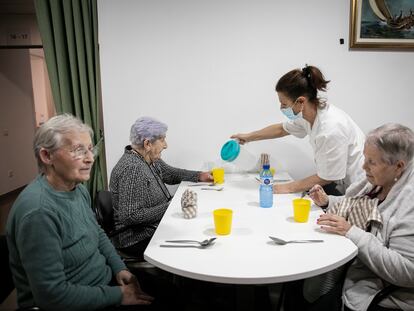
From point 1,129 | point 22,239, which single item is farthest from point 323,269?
point 1,129

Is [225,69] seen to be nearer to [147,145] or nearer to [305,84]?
[305,84]

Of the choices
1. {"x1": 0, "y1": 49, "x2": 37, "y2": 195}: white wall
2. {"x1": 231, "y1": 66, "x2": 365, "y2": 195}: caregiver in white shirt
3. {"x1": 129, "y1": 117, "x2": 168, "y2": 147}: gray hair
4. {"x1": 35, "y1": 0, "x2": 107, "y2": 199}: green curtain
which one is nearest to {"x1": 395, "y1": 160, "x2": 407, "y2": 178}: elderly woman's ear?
{"x1": 231, "y1": 66, "x2": 365, "y2": 195}: caregiver in white shirt

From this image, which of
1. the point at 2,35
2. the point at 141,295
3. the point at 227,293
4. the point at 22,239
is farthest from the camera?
the point at 2,35

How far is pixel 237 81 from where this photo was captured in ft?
8.56

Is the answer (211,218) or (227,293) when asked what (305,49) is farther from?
(227,293)

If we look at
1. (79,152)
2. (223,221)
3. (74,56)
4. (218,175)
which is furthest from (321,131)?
(74,56)

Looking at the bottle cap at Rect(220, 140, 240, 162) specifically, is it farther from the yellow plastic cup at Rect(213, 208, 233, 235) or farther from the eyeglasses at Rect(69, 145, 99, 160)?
the eyeglasses at Rect(69, 145, 99, 160)

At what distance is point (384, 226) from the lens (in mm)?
1256

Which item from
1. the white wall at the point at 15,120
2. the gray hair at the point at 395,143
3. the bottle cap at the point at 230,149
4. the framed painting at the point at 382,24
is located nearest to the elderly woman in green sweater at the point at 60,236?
the gray hair at the point at 395,143

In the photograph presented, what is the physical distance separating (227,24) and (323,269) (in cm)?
202

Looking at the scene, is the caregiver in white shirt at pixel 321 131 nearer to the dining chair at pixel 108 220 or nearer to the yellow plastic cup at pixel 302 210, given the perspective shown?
the yellow plastic cup at pixel 302 210

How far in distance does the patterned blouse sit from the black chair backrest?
0.03 metres

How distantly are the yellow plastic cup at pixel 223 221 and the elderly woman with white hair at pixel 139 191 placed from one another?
0.55 metres

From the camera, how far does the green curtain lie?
8.24 feet
